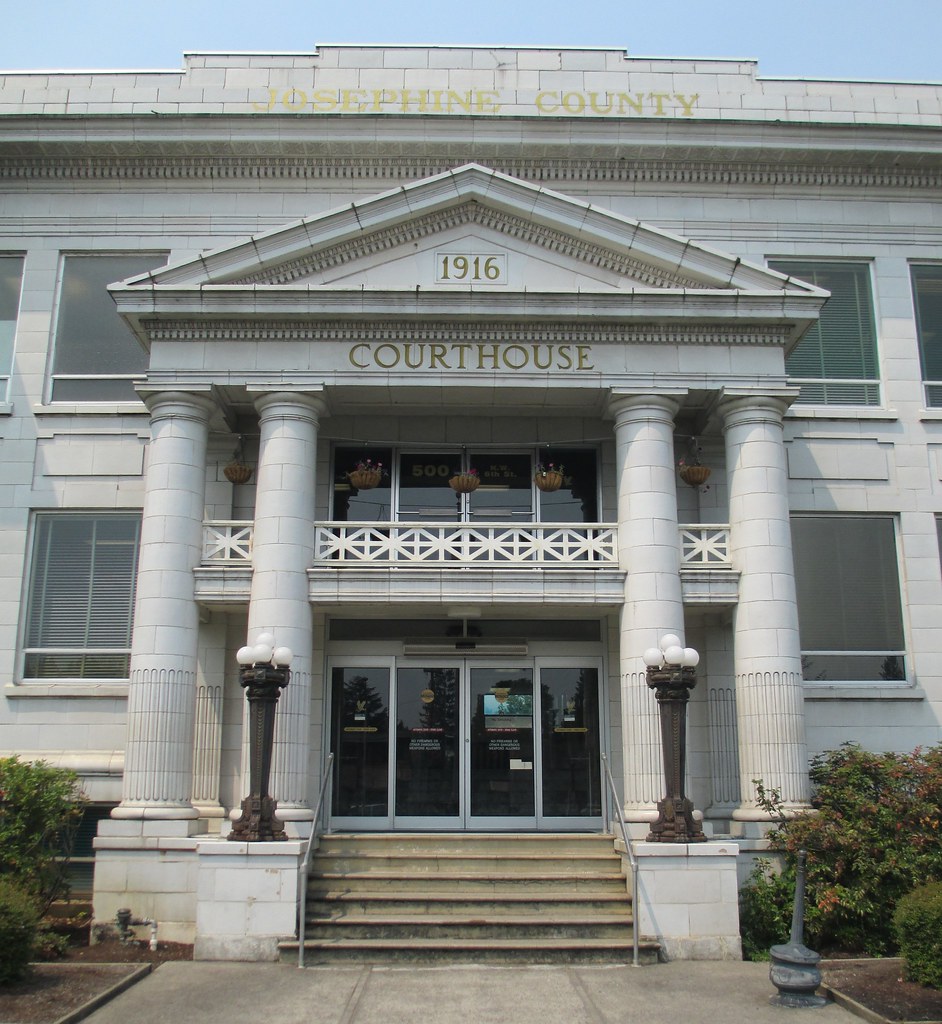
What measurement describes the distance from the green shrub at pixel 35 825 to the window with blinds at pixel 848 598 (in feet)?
37.9

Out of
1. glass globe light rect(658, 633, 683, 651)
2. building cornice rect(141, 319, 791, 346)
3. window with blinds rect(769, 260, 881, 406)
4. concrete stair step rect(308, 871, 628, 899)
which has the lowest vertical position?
concrete stair step rect(308, 871, 628, 899)

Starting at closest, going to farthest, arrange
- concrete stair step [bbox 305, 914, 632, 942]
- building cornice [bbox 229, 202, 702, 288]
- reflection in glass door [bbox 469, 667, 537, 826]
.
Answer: concrete stair step [bbox 305, 914, 632, 942] < building cornice [bbox 229, 202, 702, 288] < reflection in glass door [bbox 469, 667, 537, 826]

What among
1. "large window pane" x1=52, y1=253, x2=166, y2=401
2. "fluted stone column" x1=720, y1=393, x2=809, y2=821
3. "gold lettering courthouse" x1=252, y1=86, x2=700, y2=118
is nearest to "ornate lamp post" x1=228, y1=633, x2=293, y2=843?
"fluted stone column" x1=720, y1=393, x2=809, y2=821

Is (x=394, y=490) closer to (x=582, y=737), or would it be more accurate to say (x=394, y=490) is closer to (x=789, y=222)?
(x=582, y=737)

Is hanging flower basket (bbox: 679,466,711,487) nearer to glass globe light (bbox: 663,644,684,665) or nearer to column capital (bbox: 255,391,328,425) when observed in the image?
glass globe light (bbox: 663,644,684,665)

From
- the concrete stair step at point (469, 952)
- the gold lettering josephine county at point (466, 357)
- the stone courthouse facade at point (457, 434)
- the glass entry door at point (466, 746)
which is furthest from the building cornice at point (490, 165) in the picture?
the concrete stair step at point (469, 952)

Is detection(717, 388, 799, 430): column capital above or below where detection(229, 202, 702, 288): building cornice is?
below

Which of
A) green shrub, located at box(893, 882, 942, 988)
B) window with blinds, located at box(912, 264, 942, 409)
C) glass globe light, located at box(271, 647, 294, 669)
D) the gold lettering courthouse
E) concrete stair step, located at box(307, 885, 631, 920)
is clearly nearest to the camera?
green shrub, located at box(893, 882, 942, 988)

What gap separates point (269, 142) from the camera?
18469mm

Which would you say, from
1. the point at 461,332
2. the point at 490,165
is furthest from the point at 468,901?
the point at 490,165

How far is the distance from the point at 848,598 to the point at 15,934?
13.2 meters

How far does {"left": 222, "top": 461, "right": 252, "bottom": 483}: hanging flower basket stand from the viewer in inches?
647

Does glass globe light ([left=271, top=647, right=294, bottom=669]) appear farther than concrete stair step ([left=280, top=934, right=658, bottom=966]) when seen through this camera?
Yes

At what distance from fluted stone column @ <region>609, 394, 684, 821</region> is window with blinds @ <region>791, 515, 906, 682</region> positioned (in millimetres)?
3326
